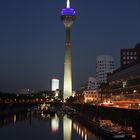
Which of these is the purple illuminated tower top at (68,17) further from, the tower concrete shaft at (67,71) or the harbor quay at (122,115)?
the harbor quay at (122,115)

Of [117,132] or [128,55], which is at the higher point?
[128,55]

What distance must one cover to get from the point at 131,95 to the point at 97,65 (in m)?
106

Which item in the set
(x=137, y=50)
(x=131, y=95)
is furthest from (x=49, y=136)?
(x=137, y=50)

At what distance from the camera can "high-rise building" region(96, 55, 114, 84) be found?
189 meters

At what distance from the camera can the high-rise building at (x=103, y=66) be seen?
189 meters

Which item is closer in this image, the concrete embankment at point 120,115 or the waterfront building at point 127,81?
the concrete embankment at point 120,115

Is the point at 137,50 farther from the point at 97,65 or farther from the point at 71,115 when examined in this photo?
the point at 97,65

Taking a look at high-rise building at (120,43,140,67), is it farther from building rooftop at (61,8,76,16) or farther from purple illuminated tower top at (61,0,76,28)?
building rooftop at (61,8,76,16)

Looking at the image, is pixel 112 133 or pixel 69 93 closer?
pixel 112 133

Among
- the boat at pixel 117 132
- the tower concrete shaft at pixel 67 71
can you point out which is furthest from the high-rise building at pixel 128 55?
the boat at pixel 117 132

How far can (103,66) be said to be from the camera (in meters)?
190

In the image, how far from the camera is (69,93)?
18150 cm

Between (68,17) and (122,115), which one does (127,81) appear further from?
(68,17)

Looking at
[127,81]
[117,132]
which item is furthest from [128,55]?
[117,132]
